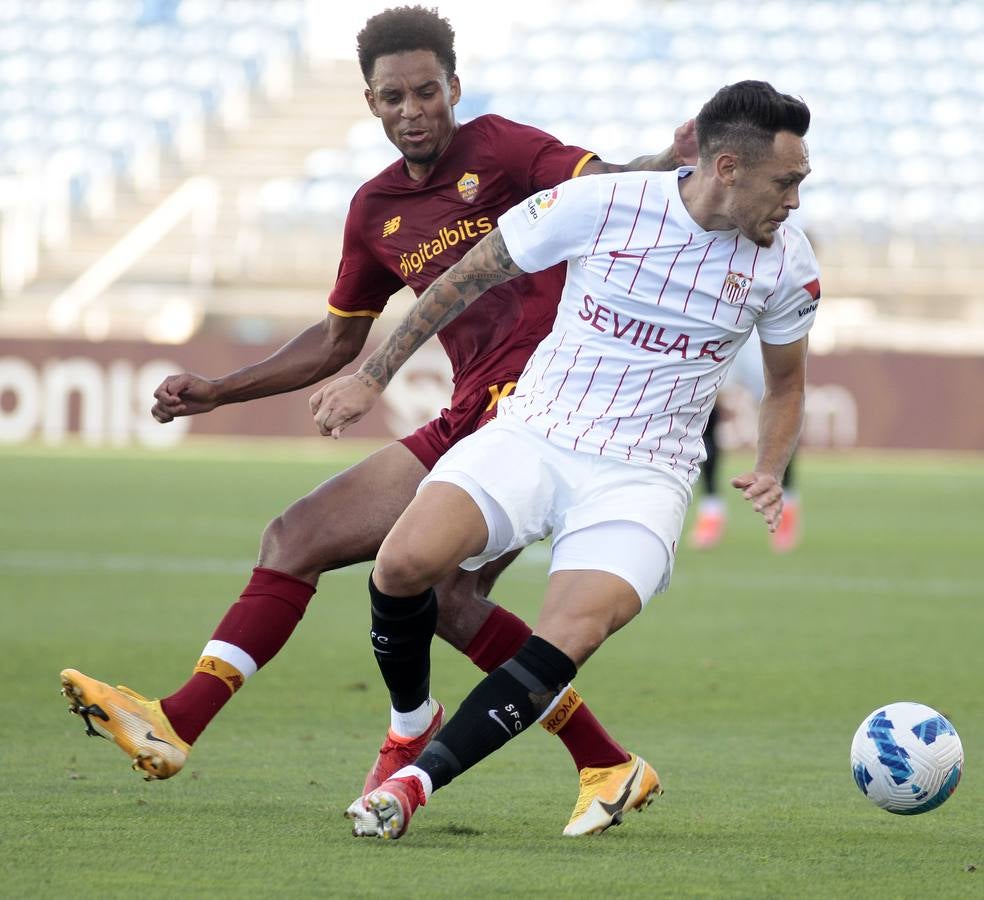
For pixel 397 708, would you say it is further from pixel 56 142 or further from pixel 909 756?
pixel 56 142

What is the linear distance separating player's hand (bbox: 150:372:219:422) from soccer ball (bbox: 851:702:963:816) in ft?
6.47

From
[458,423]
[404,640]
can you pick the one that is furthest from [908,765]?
[458,423]

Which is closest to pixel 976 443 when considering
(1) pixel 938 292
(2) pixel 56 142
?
(1) pixel 938 292

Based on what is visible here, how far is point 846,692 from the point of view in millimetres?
6621

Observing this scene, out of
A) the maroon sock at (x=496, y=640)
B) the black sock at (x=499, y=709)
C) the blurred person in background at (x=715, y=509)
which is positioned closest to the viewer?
the black sock at (x=499, y=709)

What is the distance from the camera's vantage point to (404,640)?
4.20 meters

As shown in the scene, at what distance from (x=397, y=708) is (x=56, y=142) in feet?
93.2

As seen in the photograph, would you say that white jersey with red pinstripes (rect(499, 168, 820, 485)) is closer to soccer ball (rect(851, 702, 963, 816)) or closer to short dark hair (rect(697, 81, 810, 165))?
short dark hair (rect(697, 81, 810, 165))

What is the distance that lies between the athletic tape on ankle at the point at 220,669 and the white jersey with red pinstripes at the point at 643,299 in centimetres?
102

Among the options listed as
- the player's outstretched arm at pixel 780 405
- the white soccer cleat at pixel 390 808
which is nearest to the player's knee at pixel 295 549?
the white soccer cleat at pixel 390 808

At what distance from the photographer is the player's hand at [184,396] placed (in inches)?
183

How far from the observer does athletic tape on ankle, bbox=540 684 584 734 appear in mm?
4367

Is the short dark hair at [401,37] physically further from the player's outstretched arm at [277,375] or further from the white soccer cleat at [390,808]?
the white soccer cleat at [390,808]

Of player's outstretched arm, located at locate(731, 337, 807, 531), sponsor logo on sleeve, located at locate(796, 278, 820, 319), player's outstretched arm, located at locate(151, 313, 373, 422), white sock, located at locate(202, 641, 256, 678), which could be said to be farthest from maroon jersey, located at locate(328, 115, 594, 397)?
white sock, located at locate(202, 641, 256, 678)
